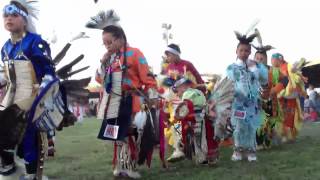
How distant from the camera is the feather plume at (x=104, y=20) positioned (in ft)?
19.2

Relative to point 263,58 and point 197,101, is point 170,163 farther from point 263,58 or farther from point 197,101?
point 263,58

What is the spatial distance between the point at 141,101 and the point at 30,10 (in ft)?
5.12

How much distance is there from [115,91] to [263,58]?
4195mm

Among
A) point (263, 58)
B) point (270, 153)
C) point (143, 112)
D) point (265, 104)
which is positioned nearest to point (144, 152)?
point (143, 112)

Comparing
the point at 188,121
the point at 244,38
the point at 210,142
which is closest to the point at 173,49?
the point at 244,38

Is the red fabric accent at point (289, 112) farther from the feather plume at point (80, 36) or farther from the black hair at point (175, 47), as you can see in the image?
the feather plume at point (80, 36)

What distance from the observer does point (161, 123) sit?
6297mm

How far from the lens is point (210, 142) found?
6930 mm

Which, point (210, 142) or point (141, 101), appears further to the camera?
point (210, 142)

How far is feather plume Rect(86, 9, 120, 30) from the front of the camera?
587 centimetres

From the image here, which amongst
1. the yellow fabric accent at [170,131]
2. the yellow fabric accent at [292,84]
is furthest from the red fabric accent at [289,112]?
the yellow fabric accent at [170,131]

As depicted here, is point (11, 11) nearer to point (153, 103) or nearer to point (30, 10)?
point (30, 10)

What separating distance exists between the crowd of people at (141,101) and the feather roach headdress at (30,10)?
0.01 m

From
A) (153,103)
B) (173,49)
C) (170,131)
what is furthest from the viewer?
(170,131)
